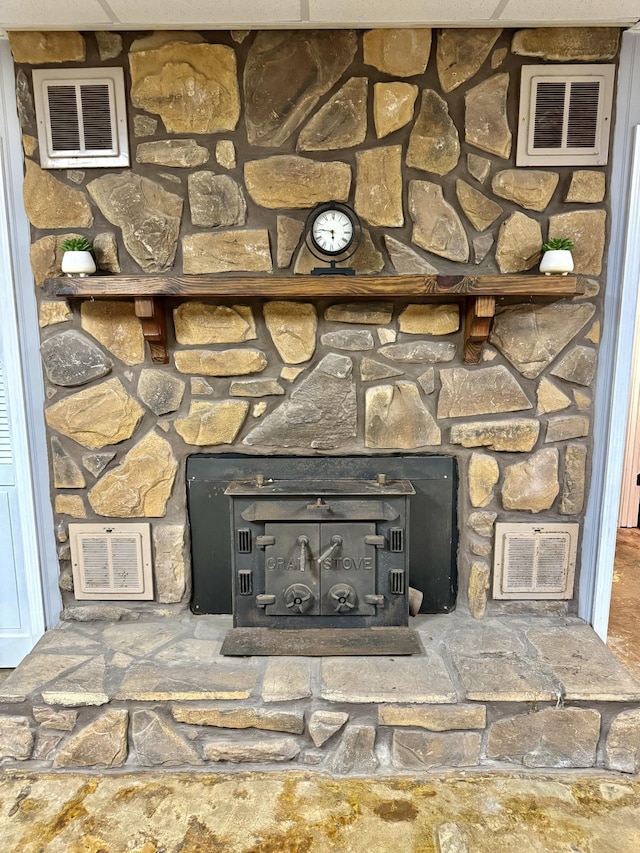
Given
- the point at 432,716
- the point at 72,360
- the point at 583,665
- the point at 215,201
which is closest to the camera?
the point at 432,716

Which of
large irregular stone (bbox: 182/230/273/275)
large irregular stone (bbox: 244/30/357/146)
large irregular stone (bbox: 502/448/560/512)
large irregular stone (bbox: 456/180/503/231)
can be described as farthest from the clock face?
large irregular stone (bbox: 502/448/560/512)

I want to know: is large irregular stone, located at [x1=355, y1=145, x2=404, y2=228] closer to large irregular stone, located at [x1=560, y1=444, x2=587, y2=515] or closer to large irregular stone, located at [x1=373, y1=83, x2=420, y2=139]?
large irregular stone, located at [x1=373, y1=83, x2=420, y2=139]

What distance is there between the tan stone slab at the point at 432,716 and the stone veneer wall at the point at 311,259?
1.57ft

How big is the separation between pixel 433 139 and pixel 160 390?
50.7 inches

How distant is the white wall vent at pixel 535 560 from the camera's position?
1996 millimetres

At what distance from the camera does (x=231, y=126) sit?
1.79 meters

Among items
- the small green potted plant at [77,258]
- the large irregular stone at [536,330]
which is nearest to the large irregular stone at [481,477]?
the large irregular stone at [536,330]

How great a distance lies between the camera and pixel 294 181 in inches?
71.2

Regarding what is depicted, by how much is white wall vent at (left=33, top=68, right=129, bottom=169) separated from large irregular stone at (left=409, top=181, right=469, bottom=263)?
39.5 inches

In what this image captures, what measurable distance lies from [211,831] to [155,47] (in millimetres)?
2361

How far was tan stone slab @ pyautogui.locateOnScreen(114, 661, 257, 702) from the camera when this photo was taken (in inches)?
63.6

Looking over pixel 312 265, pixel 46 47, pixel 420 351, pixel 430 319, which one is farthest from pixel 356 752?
pixel 46 47

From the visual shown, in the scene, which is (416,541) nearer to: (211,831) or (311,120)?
(211,831)

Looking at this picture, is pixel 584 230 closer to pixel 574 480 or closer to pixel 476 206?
pixel 476 206
